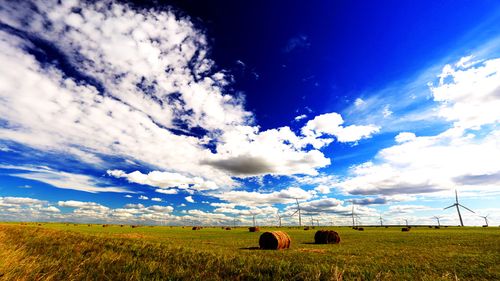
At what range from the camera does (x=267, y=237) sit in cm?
3300

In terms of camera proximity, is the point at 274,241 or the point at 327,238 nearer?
the point at 274,241

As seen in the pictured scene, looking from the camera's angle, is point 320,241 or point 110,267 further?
point 320,241

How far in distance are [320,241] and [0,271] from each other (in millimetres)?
36830

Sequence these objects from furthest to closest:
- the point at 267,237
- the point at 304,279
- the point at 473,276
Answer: the point at 267,237 → the point at 473,276 → the point at 304,279

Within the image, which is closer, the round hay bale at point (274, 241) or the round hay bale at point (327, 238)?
the round hay bale at point (274, 241)

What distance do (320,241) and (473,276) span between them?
26110 millimetres

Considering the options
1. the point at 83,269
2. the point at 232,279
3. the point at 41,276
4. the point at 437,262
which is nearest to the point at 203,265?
the point at 232,279

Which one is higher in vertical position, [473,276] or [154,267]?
[154,267]

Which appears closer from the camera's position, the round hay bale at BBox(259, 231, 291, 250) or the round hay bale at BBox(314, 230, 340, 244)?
the round hay bale at BBox(259, 231, 291, 250)

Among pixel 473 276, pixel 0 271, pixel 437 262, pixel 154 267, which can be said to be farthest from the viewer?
pixel 437 262

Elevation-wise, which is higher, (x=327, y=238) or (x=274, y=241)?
(x=274, y=241)

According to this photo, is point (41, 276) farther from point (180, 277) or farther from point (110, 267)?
point (180, 277)

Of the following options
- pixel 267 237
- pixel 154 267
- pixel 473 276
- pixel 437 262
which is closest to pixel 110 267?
pixel 154 267

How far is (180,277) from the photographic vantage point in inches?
372
